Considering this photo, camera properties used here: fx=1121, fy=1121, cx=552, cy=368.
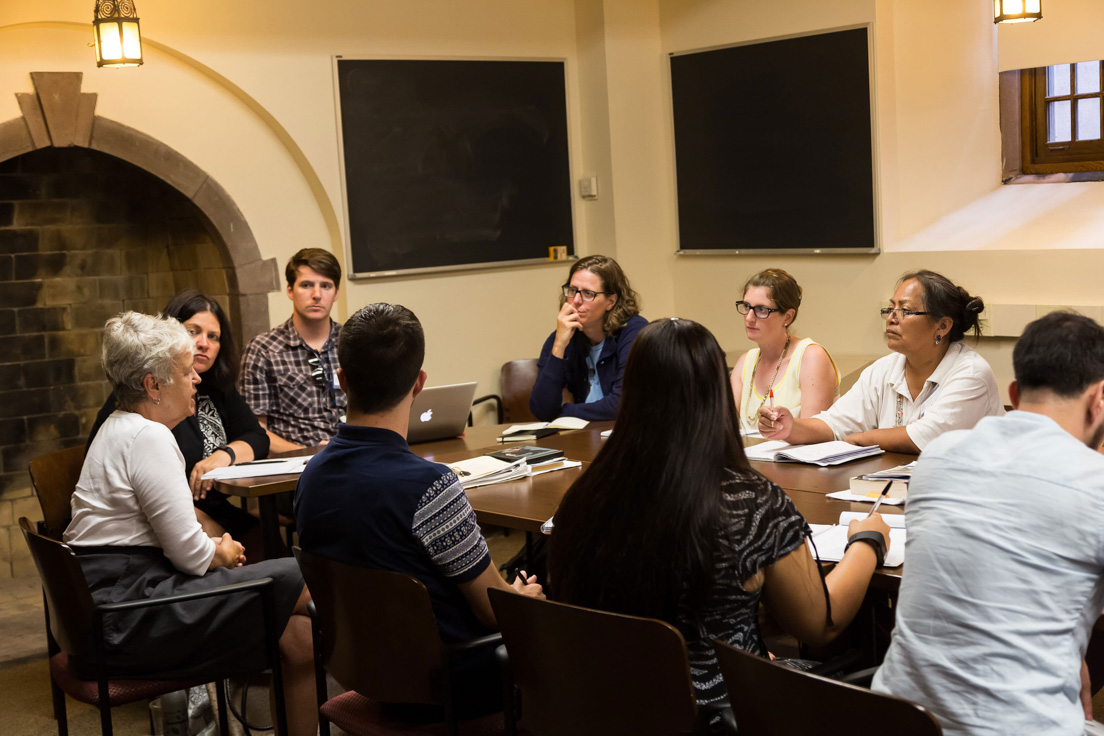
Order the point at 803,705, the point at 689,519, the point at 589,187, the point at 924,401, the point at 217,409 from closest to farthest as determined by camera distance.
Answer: the point at 803,705, the point at 689,519, the point at 924,401, the point at 217,409, the point at 589,187

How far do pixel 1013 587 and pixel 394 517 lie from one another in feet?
3.66

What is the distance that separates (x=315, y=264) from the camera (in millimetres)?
4379

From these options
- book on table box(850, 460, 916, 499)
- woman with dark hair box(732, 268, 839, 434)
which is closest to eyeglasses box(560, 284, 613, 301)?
woman with dark hair box(732, 268, 839, 434)

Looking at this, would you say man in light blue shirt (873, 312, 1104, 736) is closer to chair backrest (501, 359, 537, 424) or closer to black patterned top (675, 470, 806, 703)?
black patterned top (675, 470, 806, 703)

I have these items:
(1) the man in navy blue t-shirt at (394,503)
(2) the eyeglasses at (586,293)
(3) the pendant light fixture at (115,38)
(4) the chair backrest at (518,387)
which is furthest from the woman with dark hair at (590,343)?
(1) the man in navy blue t-shirt at (394,503)

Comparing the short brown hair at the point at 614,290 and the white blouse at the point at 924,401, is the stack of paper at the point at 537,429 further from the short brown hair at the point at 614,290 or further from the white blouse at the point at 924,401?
the white blouse at the point at 924,401

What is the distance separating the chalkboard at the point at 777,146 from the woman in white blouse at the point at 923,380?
2038 mm

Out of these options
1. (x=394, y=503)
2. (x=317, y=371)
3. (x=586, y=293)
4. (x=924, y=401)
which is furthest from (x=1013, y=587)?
(x=317, y=371)

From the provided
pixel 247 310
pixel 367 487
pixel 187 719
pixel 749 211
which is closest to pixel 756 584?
pixel 367 487

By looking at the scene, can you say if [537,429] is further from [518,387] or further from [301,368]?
[518,387]

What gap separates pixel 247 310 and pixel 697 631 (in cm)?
380

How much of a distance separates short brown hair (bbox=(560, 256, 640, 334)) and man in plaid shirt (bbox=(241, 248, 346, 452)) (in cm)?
100

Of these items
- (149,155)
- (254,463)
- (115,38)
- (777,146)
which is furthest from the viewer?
(777,146)

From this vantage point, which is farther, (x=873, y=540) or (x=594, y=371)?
(x=594, y=371)
